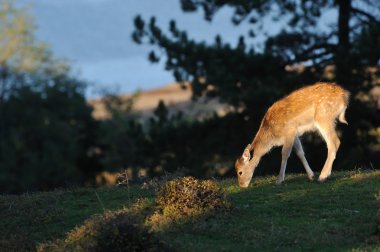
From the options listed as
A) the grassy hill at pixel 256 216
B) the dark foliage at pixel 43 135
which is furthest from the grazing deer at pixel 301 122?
the dark foliage at pixel 43 135

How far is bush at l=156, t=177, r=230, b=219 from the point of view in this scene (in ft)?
42.8

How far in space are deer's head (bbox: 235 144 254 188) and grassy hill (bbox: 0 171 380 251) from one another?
0.63 feet

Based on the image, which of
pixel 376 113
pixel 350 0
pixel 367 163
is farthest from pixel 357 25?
pixel 367 163

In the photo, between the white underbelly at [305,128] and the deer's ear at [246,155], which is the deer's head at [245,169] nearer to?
the deer's ear at [246,155]

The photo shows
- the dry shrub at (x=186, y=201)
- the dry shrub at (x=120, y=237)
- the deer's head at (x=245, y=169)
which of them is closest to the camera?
the dry shrub at (x=120, y=237)

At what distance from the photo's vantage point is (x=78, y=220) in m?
14.2

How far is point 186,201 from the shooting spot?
13.1 meters

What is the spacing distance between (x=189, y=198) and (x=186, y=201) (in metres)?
0.07

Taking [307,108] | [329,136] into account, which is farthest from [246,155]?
[329,136]

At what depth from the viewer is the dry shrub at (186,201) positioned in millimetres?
12945

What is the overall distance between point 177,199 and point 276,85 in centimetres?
1586

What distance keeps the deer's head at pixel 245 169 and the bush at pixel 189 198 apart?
313cm

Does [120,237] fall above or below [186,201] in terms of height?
below

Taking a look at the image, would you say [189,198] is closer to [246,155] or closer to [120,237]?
[120,237]
